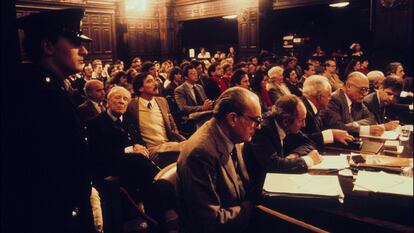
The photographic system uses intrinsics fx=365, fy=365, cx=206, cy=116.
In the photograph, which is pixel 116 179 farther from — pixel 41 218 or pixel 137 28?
pixel 137 28

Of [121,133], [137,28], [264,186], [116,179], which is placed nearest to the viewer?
[264,186]

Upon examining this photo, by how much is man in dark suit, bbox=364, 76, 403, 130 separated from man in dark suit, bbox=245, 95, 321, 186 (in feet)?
5.89

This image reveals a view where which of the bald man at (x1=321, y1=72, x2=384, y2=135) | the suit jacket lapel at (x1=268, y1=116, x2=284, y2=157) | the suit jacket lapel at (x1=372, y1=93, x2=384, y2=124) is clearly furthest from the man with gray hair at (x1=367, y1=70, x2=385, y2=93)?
the suit jacket lapel at (x1=268, y1=116, x2=284, y2=157)

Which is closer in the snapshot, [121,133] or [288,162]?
[288,162]

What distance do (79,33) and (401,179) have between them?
159 cm

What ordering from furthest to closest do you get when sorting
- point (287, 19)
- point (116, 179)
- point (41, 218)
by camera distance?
1. point (287, 19)
2. point (116, 179)
3. point (41, 218)

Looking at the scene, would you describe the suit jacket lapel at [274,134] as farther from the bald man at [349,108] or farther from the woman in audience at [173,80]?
the woman in audience at [173,80]

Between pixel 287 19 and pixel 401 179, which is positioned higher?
pixel 287 19

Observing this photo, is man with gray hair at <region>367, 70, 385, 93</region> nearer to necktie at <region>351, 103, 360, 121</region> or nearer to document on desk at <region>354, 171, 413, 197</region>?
necktie at <region>351, 103, 360, 121</region>

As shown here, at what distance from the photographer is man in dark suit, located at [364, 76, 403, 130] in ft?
13.1

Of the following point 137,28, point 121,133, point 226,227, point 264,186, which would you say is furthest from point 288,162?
point 137,28

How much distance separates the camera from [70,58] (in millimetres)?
1678

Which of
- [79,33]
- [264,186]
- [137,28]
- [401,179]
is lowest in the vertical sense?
[264,186]

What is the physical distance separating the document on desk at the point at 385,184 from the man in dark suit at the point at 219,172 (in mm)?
550
